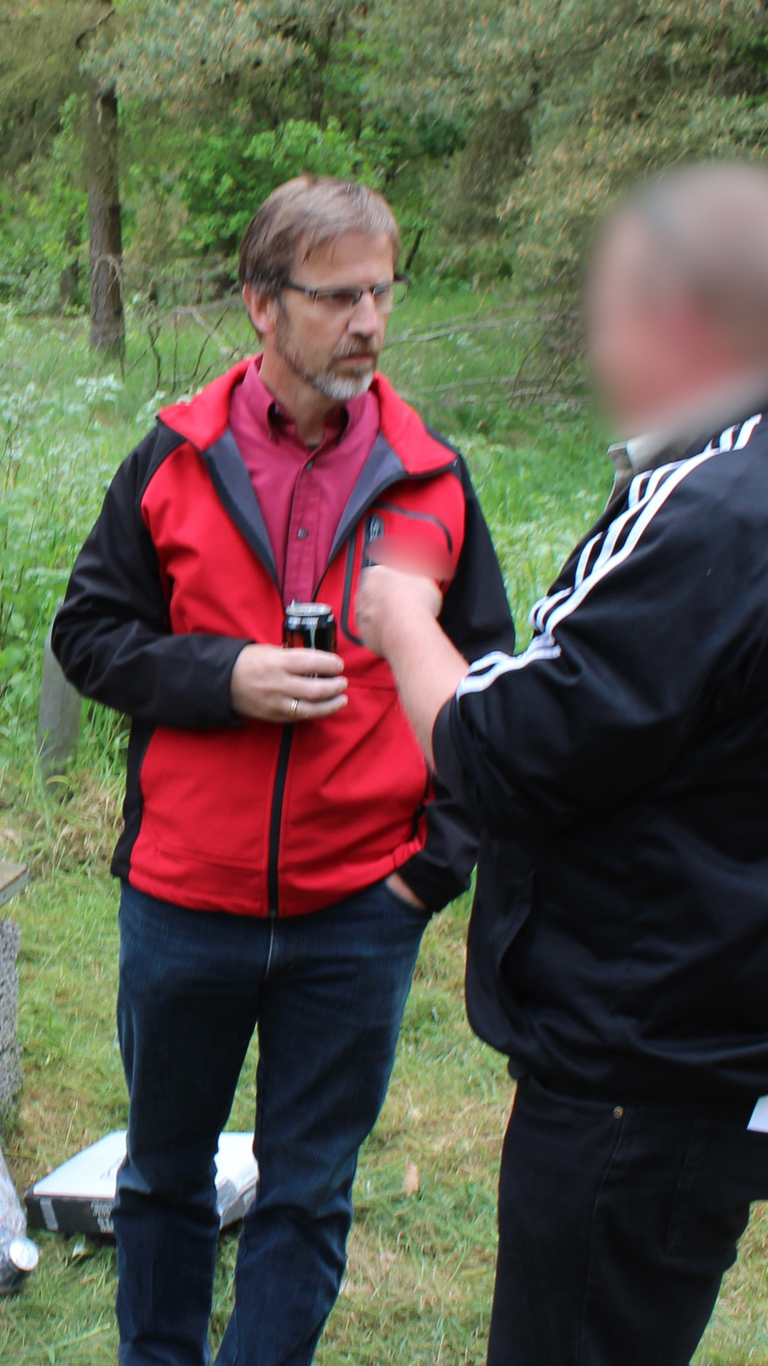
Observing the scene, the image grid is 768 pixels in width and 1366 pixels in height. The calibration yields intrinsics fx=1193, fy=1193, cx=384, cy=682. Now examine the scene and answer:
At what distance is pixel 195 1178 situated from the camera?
2.09 meters

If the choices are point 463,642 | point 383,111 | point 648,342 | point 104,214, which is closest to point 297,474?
point 463,642

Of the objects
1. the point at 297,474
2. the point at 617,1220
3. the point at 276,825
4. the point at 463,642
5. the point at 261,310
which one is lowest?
the point at 617,1220

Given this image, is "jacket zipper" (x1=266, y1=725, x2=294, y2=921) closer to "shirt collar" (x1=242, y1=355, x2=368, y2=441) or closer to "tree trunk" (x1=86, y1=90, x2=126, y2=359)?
"shirt collar" (x1=242, y1=355, x2=368, y2=441)

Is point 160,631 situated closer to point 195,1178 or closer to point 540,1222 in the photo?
point 195,1178

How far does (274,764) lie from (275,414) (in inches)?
23.0

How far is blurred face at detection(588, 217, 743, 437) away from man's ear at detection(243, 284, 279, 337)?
0.77 metres

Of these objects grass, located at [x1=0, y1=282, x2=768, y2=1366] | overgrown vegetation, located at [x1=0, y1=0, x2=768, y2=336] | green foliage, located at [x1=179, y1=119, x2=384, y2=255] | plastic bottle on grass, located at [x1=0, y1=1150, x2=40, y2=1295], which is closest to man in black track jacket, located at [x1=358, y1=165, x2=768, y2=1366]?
grass, located at [x1=0, y1=282, x2=768, y2=1366]

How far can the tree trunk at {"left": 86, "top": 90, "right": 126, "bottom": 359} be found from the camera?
46.6 feet

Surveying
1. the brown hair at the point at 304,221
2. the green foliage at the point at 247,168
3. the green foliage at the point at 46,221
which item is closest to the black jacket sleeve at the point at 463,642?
the brown hair at the point at 304,221

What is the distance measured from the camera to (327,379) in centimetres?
194

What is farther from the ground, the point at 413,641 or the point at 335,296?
the point at 335,296

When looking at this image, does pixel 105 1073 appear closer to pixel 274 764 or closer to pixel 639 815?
pixel 274 764

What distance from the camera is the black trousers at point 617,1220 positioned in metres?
1.43

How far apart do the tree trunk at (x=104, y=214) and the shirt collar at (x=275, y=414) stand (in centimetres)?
1258
